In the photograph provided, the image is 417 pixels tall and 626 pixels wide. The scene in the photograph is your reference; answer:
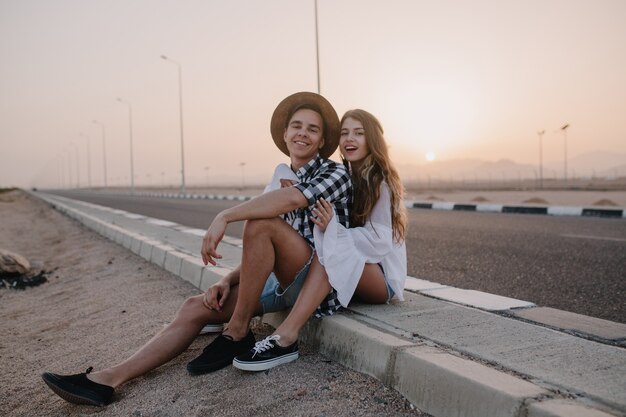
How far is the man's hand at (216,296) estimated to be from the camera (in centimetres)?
315

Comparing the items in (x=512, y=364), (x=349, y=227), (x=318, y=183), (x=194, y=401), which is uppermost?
(x=318, y=183)

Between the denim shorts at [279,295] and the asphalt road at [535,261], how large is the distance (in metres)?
2.16

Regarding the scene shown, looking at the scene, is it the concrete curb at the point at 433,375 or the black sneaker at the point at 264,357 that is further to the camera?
the black sneaker at the point at 264,357

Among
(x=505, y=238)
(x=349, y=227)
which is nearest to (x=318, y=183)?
(x=349, y=227)

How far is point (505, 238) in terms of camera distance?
325 inches

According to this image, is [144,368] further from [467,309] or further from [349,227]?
[467,309]

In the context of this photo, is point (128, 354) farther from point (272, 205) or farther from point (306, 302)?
point (272, 205)

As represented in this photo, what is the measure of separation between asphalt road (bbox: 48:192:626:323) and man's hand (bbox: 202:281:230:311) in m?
2.51

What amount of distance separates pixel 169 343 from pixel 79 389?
1.67ft

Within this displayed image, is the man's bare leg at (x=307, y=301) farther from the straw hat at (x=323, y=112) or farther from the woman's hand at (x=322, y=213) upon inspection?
the straw hat at (x=323, y=112)

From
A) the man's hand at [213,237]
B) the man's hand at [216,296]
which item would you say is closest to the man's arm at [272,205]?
the man's hand at [213,237]

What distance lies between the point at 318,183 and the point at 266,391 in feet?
3.64

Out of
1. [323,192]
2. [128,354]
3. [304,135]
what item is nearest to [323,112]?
[304,135]

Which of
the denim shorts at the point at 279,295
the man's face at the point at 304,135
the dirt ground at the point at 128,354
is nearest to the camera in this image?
the dirt ground at the point at 128,354
